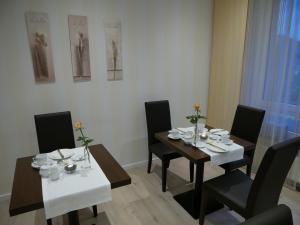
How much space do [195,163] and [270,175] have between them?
62 cm

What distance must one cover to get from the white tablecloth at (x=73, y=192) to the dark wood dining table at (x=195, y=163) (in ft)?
2.65

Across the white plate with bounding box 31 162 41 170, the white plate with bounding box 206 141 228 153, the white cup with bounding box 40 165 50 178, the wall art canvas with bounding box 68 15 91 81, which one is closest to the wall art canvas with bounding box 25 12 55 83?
the wall art canvas with bounding box 68 15 91 81

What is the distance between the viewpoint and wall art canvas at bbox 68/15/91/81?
2.41m

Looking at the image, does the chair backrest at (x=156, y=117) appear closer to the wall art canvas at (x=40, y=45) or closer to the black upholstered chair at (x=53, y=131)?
the black upholstered chair at (x=53, y=131)

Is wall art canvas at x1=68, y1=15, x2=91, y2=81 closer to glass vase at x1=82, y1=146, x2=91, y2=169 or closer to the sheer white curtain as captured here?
glass vase at x1=82, y1=146, x2=91, y2=169

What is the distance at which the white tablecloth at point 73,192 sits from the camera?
52.9 inches

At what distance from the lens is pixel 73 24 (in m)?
2.40

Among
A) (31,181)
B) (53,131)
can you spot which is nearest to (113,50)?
(53,131)

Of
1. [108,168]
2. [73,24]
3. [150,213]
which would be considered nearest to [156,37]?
[73,24]

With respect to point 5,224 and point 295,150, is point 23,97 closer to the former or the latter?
point 5,224

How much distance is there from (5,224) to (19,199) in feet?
3.72

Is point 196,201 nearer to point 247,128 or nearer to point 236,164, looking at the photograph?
point 236,164

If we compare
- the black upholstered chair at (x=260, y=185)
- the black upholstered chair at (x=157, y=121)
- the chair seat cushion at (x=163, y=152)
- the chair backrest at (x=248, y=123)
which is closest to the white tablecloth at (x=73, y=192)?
the black upholstered chair at (x=260, y=185)

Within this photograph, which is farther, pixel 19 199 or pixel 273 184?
pixel 273 184
